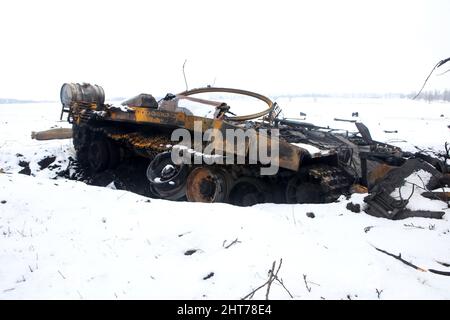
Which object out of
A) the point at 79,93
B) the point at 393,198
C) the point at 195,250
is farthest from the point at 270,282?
the point at 79,93

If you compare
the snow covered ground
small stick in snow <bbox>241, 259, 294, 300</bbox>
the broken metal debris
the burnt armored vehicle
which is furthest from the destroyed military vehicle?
small stick in snow <bbox>241, 259, 294, 300</bbox>

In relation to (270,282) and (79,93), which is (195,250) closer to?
(270,282)

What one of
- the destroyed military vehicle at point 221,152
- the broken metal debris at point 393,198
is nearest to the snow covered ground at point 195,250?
the broken metal debris at point 393,198

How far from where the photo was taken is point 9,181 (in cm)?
604

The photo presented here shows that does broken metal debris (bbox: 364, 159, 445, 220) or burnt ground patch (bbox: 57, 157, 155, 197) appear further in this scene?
burnt ground patch (bbox: 57, 157, 155, 197)

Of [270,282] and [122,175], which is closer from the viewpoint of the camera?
[270,282]

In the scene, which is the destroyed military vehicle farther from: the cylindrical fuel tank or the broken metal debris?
the broken metal debris

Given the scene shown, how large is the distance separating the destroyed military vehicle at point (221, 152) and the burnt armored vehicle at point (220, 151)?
18mm

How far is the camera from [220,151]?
7.42m

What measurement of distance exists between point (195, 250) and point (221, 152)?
3.87m

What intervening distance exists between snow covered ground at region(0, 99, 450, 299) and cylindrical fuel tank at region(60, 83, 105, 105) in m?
4.71

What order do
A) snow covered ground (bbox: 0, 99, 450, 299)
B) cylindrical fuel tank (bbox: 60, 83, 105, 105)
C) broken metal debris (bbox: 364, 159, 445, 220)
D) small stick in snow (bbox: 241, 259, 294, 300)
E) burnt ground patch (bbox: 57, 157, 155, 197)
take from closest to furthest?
small stick in snow (bbox: 241, 259, 294, 300) → snow covered ground (bbox: 0, 99, 450, 299) → broken metal debris (bbox: 364, 159, 445, 220) → burnt ground patch (bbox: 57, 157, 155, 197) → cylindrical fuel tank (bbox: 60, 83, 105, 105)

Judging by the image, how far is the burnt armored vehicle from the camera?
689 centimetres
